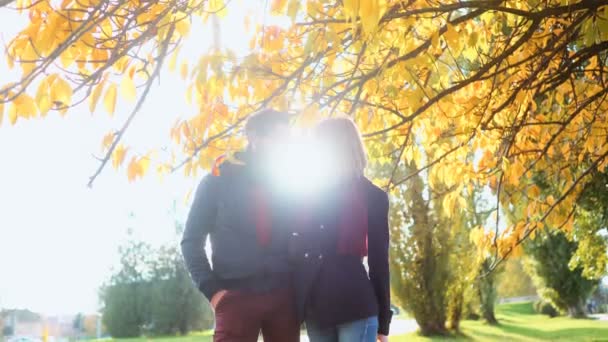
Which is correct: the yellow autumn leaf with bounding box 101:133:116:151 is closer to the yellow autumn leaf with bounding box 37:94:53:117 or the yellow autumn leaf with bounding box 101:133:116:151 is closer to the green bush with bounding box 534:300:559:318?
the yellow autumn leaf with bounding box 37:94:53:117

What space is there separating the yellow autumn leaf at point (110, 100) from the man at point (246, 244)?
609 mm

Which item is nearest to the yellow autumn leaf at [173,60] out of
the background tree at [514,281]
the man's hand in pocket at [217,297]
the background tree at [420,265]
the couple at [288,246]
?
the couple at [288,246]

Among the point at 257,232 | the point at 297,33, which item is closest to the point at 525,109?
the point at 297,33

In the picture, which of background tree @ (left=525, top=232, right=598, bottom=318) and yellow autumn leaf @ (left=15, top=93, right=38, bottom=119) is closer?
yellow autumn leaf @ (left=15, top=93, right=38, bottom=119)

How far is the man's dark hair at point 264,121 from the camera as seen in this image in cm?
276

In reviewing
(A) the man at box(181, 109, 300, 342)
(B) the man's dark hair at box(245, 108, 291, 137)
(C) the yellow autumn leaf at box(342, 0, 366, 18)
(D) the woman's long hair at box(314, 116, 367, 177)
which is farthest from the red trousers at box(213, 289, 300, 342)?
(C) the yellow autumn leaf at box(342, 0, 366, 18)

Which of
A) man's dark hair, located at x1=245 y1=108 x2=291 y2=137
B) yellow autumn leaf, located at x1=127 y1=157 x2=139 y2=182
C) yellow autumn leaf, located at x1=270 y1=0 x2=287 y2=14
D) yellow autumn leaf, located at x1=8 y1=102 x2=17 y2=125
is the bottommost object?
yellow autumn leaf, located at x1=127 y1=157 x2=139 y2=182

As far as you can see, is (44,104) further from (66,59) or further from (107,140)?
(107,140)

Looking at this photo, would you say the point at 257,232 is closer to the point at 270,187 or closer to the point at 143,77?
the point at 270,187

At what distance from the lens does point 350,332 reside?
2.57 m

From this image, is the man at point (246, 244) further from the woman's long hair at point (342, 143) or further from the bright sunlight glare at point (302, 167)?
the woman's long hair at point (342, 143)

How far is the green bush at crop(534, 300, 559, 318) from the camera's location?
1265 inches

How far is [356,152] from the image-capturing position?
2695mm

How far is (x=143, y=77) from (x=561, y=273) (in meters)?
25.5
